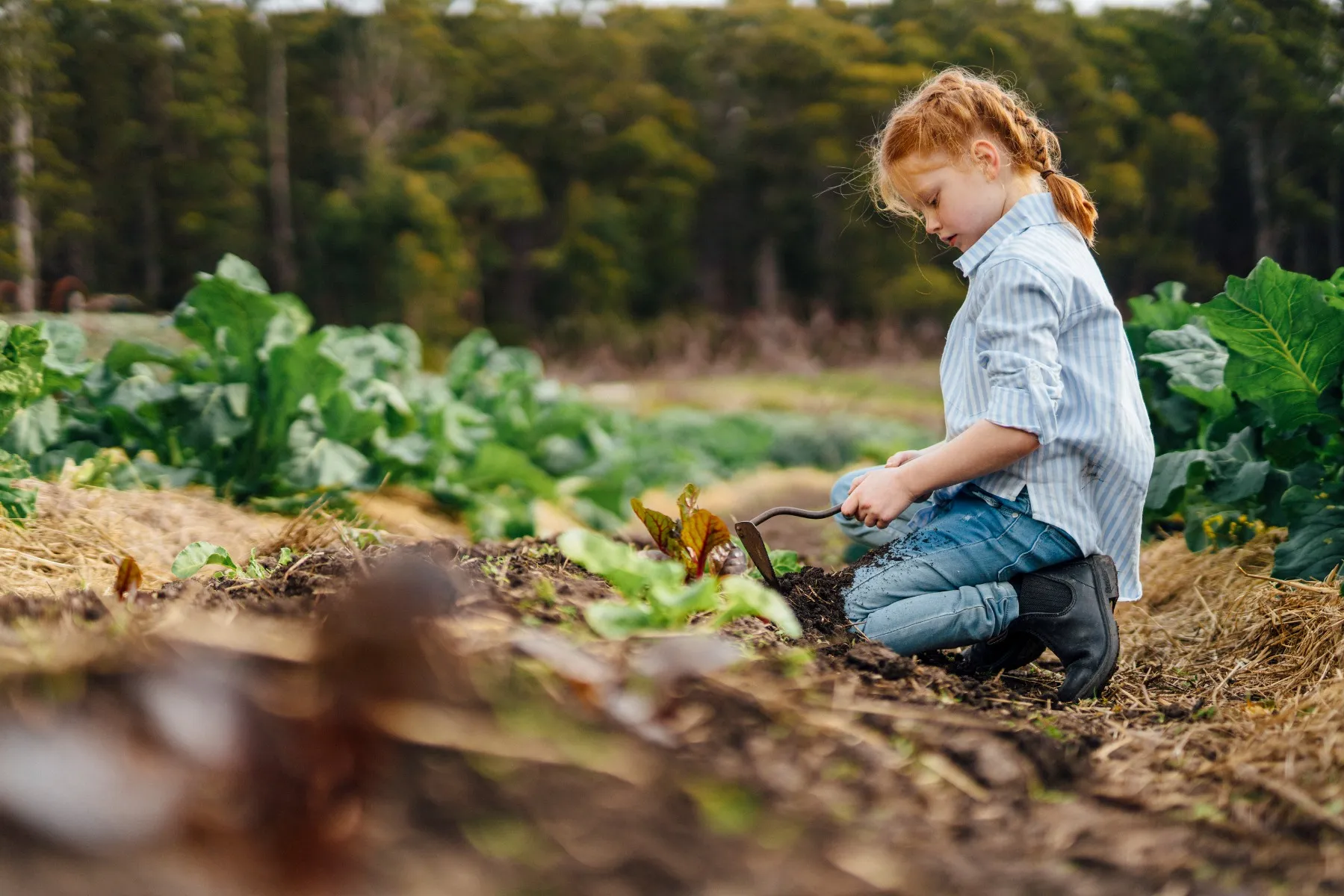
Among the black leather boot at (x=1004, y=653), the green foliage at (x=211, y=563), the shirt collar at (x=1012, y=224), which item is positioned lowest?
the black leather boot at (x=1004, y=653)

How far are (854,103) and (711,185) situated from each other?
3.34 m

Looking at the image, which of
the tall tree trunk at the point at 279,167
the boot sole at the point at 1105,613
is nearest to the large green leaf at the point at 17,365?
the boot sole at the point at 1105,613

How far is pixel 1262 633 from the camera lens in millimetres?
2480

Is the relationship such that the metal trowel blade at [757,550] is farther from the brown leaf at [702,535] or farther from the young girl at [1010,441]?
the young girl at [1010,441]

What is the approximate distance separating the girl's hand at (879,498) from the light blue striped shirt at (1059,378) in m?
0.22

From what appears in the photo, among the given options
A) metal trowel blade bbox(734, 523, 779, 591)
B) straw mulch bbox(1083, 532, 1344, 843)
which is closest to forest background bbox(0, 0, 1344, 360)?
straw mulch bbox(1083, 532, 1344, 843)

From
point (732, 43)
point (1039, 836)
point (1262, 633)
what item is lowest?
point (1262, 633)

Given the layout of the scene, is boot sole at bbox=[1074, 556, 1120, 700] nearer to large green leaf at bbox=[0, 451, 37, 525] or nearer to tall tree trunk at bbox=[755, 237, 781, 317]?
large green leaf at bbox=[0, 451, 37, 525]

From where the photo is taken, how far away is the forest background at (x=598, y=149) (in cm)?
868

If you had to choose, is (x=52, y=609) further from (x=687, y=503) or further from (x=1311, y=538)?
(x=1311, y=538)

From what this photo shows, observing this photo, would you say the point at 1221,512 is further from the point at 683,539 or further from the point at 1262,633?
the point at 683,539

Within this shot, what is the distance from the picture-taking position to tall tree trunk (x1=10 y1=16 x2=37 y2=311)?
696 cm

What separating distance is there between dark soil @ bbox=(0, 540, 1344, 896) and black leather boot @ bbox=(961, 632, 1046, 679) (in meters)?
0.85

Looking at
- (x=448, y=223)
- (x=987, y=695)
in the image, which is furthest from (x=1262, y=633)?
(x=448, y=223)
